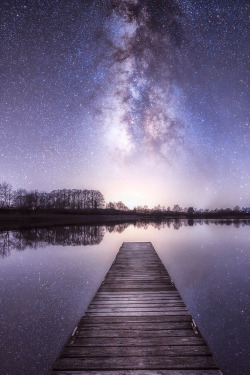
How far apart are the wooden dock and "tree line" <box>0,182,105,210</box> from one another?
10047 cm

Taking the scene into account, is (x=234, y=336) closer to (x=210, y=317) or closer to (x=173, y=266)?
(x=210, y=317)

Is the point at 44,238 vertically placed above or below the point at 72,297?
above

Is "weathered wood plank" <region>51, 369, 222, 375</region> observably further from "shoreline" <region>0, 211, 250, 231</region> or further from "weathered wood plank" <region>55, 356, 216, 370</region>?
"shoreline" <region>0, 211, 250, 231</region>

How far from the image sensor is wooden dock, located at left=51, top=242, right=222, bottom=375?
4.42 metres

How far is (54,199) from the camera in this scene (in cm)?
12250

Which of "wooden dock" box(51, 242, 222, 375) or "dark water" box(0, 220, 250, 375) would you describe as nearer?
"wooden dock" box(51, 242, 222, 375)

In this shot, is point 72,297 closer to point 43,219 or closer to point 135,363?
point 135,363

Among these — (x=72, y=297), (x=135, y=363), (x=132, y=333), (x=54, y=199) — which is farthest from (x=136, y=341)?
(x=54, y=199)

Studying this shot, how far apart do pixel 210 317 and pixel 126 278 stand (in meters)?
3.61

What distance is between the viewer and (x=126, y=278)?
35.6 feet

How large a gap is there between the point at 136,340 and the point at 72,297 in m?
5.96

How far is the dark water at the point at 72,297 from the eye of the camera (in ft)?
21.5

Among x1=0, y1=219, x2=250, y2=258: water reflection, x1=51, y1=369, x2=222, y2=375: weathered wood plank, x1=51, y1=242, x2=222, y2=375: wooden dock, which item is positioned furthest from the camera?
x1=0, y1=219, x2=250, y2=258: water reflection

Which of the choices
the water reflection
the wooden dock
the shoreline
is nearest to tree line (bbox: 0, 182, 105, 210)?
the shoreline
